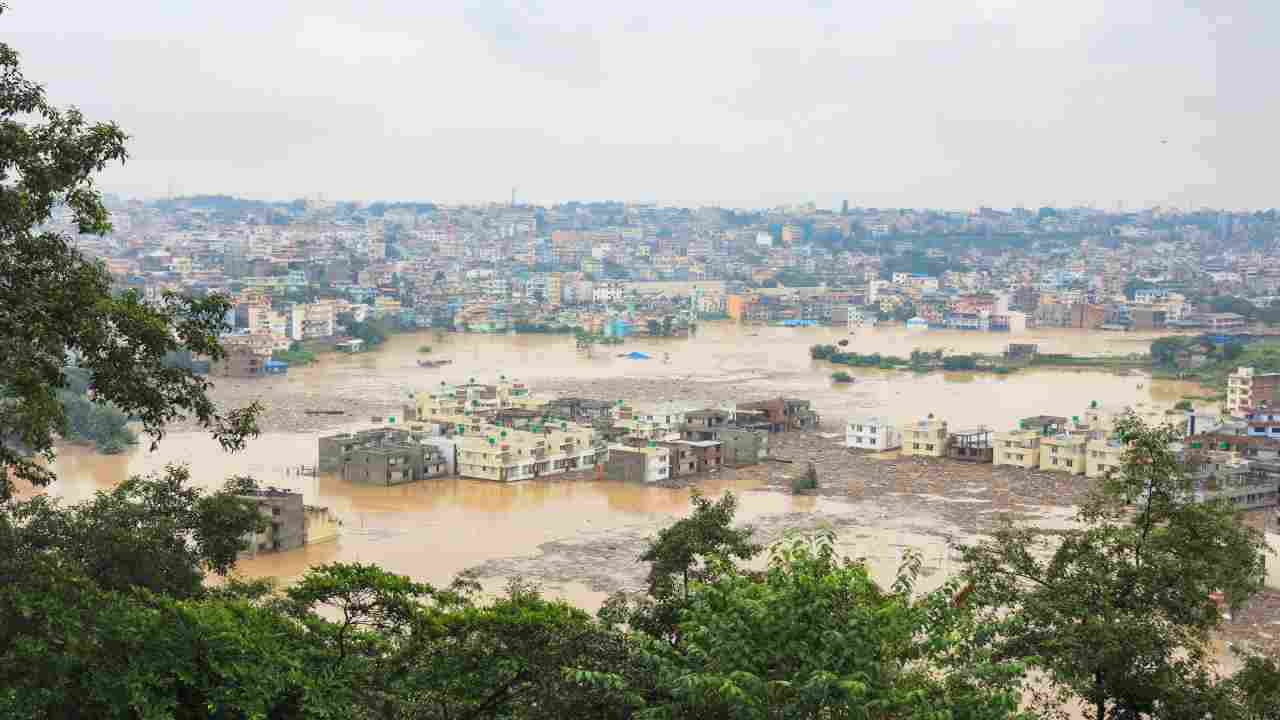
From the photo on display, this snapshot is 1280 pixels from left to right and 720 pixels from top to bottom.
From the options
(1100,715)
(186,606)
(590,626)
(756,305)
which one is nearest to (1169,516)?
(1100,715)

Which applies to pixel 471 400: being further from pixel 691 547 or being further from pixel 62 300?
pixel 62 300

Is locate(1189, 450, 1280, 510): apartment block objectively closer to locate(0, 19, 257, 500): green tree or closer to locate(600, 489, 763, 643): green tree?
locate(600, 489, 763, 643): green tree

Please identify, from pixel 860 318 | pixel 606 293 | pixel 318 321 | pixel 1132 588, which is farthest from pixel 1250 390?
pixel 606 293

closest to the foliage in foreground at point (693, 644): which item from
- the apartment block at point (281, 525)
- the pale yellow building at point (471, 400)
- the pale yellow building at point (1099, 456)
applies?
the apartment block at point (281, 525)

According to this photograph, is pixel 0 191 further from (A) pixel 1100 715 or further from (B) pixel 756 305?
(B) pixel 756 305

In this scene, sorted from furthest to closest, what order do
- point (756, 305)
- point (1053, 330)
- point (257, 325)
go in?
point (756, 305) < point (1053, 330) < point (257, 325)

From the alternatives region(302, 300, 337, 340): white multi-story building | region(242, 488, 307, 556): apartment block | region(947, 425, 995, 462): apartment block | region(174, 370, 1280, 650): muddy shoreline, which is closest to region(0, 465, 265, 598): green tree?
region(174, 370, 1280, 650): muddy shoreline
